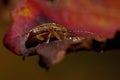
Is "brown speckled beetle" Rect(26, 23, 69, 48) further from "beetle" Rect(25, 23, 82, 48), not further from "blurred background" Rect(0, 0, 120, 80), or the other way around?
"blurred background" Rect(0, 0, 120, 80)

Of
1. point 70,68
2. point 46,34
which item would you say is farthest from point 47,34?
point 70,68

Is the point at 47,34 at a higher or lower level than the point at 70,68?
higher

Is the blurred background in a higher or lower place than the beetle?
lower

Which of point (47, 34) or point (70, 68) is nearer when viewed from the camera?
point (47, 34)

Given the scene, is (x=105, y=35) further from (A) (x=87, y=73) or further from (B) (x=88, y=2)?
(A) (x=87, y=73)

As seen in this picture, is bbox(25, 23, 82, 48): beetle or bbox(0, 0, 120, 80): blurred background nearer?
bbox(25, 23, 82, 48): beetle

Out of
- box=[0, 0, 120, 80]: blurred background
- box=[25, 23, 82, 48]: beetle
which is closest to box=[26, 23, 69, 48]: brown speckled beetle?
box=[25, 23, 82, 48]: beetle

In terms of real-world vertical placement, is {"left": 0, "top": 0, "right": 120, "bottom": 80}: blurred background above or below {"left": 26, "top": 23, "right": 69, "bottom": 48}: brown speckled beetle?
below

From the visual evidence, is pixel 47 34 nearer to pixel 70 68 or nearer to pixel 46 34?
pixel 46 34
